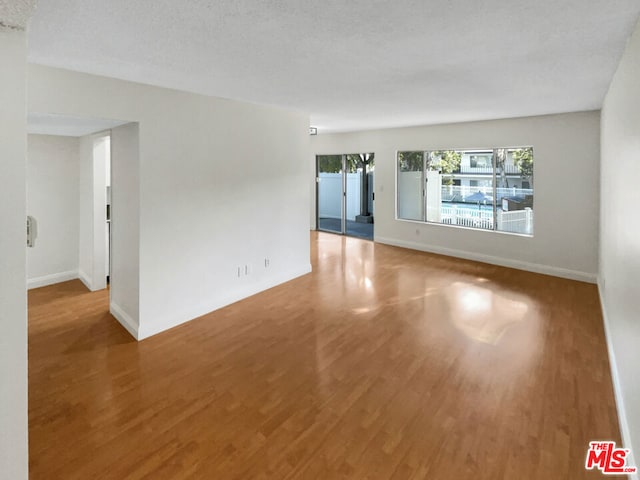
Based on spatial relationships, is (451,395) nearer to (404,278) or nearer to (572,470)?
(572,470)

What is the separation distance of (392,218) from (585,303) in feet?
13.8

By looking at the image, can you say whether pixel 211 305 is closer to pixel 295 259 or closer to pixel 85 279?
pixel 295 259

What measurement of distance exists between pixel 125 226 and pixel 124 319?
99 centimetres

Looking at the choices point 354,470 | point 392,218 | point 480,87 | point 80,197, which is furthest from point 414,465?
point 392,218

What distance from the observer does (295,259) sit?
230 inches

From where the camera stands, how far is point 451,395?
2.78 metres

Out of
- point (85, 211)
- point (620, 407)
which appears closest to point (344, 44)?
point (620, 407)

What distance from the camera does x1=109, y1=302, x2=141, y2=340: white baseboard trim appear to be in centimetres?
382

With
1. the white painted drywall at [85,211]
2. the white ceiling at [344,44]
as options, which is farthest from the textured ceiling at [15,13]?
the white painted drywall at [85,211]

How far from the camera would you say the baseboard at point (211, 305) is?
3.86 metres

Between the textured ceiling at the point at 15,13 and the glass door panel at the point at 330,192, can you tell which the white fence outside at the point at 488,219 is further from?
the textured ceiling at the point at 15,13

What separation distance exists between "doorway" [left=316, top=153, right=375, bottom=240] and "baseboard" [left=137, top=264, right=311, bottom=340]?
4.04 metres

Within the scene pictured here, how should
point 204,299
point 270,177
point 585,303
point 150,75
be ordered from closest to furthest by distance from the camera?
point 150,75
point 204,299
point 585,303
point 270,177

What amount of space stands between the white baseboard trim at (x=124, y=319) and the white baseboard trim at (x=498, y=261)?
5.63 metres
